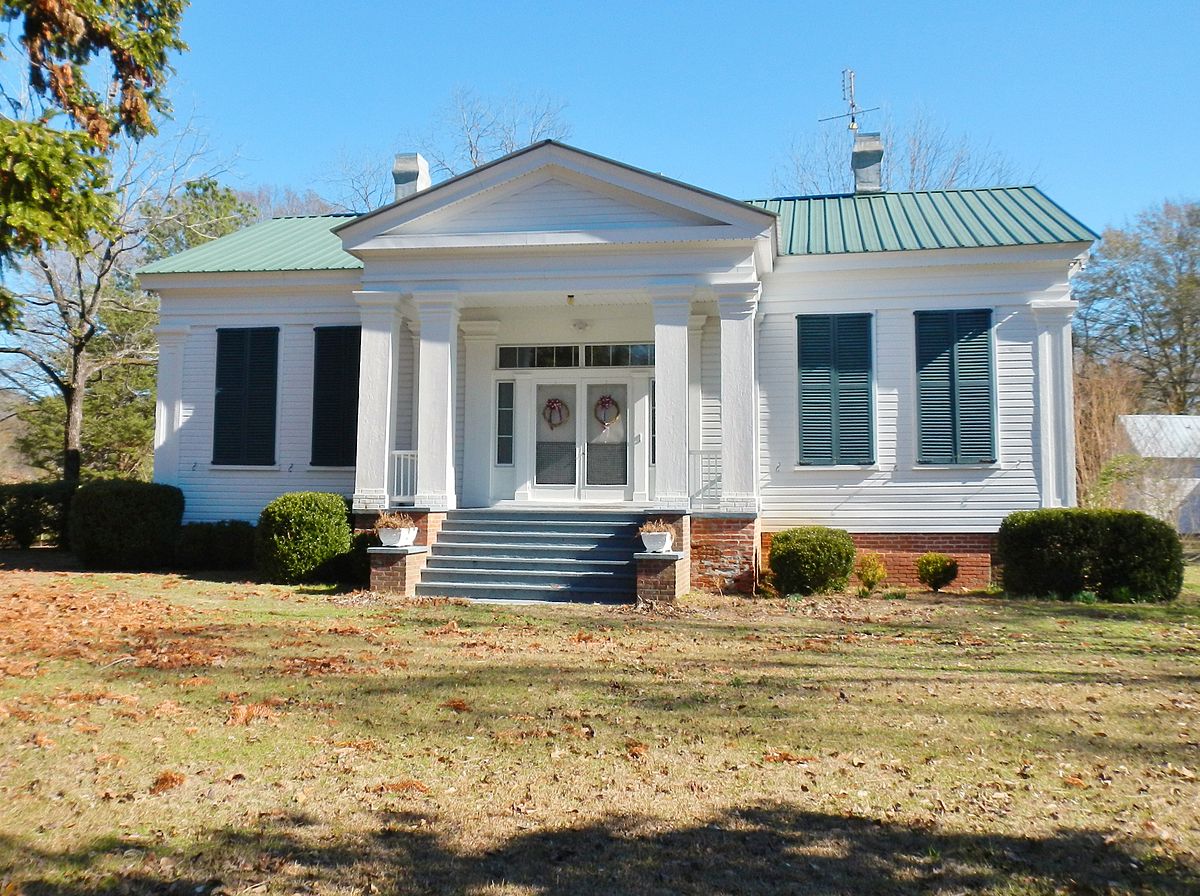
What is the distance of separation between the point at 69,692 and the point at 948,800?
538cm

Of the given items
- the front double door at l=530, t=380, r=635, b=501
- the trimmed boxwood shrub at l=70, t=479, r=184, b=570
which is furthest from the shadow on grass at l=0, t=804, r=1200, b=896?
the trimmed boxwood shrub at l=70, t=479, r=184, b=570

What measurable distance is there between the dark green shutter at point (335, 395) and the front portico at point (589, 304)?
949 mm

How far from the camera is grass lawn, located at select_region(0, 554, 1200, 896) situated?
11.5 feet

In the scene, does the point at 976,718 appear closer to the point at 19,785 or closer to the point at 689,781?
the point at 689,781

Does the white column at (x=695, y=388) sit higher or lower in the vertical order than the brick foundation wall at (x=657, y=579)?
higher

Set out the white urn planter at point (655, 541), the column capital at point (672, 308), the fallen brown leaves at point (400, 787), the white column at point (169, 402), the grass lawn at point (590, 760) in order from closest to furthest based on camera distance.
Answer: the grass lawn at point (590, 760), the fallen brown leaves at point (400, 787), the white urn planter at point (655, 541), the column capital at point (672, 308), the white column at point (169, 402)

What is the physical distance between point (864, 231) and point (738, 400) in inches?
182

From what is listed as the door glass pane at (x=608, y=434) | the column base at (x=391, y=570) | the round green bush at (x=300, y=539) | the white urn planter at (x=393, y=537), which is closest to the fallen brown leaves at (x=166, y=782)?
the column base at (x=391, y=570)

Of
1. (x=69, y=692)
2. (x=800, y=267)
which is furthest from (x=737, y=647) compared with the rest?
(x=800, y=267)

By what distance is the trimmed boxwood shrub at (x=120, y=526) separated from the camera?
1373 centimetres

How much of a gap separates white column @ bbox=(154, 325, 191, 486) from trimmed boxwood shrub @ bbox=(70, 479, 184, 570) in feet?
3.19

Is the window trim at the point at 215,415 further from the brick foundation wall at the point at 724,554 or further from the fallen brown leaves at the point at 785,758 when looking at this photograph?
the fallen brown leaves at the point at 785,758

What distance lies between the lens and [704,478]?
508 inches

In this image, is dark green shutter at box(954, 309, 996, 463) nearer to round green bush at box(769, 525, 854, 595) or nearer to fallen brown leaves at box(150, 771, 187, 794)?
round green bush at box(769, 525, 854, 595)
